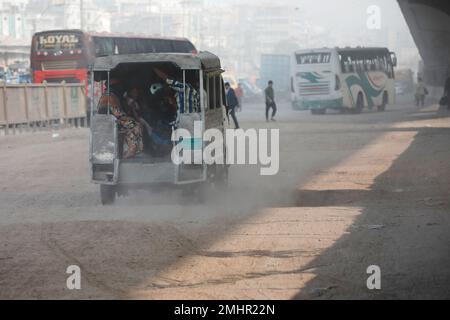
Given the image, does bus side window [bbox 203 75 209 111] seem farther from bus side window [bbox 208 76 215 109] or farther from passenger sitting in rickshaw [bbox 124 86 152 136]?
passenger sitting in rickshaw [bbox 124 86 152 136]

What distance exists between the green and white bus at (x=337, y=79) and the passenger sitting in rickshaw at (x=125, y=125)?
1202 inches

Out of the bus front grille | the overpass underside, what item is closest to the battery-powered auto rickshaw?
the overpass underside

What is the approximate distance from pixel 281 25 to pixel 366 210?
185 meters

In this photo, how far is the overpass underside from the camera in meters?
36.8

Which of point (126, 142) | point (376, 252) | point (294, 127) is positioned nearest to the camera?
point (376, 252)

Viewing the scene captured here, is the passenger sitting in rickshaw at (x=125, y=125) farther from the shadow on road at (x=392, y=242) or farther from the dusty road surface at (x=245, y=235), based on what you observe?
the shadow on road at (x=392, y=242)

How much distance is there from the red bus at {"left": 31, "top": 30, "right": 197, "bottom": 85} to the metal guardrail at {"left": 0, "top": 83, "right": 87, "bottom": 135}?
1064 mm

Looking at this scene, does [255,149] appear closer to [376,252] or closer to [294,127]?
[294,127]

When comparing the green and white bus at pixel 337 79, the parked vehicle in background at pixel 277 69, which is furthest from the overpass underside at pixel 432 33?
the parked vehicle in background at pixel 277 69

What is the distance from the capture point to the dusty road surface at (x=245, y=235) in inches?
329

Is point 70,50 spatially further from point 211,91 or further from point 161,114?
point 211,91

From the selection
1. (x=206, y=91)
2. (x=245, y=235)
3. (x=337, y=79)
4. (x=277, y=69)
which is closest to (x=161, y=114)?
(x=206, y=91)

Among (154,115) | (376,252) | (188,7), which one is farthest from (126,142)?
(188,7)
